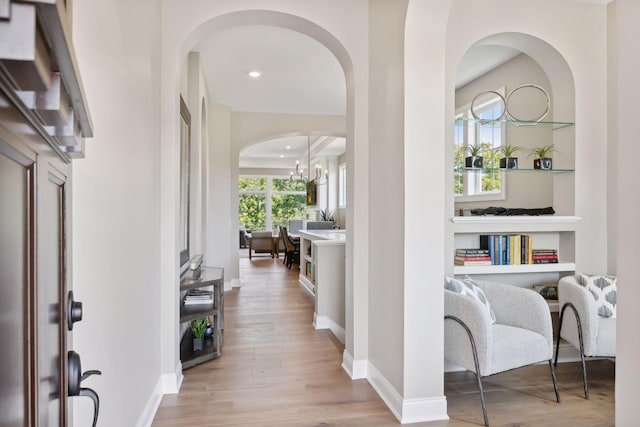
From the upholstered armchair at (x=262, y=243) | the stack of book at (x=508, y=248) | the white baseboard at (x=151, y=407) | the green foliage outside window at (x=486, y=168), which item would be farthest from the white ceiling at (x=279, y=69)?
the upholstered armchair at (x=262, y=243)

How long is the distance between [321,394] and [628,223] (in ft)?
7.15

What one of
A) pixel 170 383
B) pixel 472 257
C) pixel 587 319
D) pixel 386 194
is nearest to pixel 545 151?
pixel 472 257

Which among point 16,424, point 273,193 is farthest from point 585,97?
point 273,193

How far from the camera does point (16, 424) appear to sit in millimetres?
500

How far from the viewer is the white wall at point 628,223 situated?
3.59 ft

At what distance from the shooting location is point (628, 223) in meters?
1.12

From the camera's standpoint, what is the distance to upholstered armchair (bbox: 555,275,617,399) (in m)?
2.80

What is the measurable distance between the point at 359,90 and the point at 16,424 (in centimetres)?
288

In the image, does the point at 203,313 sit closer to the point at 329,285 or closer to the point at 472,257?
the point at 329,285

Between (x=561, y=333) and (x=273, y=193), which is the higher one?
(x=273, y=193)

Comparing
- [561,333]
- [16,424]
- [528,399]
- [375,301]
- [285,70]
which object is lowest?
[528,399]

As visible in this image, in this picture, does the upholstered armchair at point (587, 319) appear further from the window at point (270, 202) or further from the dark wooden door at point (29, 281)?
the window at point (270, 202)

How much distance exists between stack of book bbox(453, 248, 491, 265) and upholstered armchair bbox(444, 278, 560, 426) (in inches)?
11.8

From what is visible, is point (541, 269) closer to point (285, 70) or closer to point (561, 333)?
point (561, 333)
